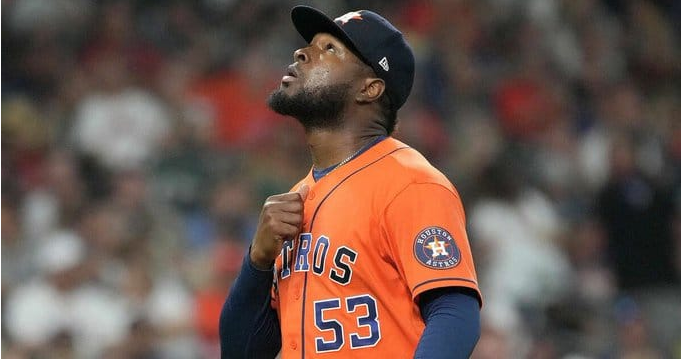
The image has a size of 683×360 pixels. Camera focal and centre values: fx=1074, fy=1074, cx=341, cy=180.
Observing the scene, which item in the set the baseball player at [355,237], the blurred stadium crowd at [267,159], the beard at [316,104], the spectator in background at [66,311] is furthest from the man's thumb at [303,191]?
the spectator in background at [66,311]

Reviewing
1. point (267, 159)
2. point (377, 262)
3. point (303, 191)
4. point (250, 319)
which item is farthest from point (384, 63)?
point (267, 159)

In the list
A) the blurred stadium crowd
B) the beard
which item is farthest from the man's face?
the blurred stadium crowd

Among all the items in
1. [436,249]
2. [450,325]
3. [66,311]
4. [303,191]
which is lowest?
[450,325]

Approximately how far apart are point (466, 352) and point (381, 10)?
4.50m

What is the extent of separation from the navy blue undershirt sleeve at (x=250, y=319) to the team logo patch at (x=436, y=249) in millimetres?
413

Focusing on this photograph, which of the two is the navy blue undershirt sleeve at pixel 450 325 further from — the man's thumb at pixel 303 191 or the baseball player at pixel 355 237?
the man's thumb at pixel 303 191

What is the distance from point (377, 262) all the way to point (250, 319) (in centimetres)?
40

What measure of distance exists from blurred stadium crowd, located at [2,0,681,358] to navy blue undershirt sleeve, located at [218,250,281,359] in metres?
2.40

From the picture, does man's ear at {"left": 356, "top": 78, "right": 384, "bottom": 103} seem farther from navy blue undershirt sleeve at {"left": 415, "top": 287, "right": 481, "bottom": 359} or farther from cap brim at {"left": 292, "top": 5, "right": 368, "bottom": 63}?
navy blue undershirt sleeve at {"left": 415, "top": 287, "right": 481, "bottom": 359}

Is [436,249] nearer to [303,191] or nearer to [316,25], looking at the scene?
[303,191]

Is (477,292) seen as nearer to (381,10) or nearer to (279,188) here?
(279,188)

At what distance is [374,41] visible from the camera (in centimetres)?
226

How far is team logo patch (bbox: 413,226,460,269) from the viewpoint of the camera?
1.95 metres

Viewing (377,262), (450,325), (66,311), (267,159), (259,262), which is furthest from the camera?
(267,159)
